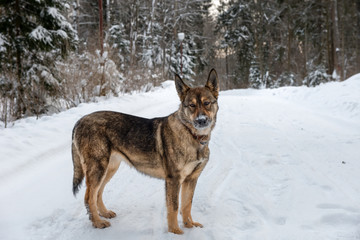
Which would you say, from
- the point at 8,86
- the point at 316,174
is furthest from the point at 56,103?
the point at 316,174

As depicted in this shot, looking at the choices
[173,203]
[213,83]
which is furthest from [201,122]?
[173,203]

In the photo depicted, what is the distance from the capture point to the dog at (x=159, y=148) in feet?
9.99

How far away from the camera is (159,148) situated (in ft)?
10.6

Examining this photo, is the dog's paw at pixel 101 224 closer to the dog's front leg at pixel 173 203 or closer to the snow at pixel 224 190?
the snow at pixel 224 190

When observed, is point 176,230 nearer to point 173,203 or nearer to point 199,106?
point 173,203

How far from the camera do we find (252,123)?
26.5 ft

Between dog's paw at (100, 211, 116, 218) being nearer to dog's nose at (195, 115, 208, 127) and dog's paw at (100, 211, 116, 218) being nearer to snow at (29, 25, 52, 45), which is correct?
dog's nose at (195, 115, 208, 127)

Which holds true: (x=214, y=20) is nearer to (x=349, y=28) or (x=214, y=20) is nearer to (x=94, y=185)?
(x=349, y=28)

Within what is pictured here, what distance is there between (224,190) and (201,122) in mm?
1530

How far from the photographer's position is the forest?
28.1 feet

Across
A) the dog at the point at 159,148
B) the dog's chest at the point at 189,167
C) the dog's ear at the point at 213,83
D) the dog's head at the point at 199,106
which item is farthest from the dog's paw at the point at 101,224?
the dog's ear at the point at 213,83

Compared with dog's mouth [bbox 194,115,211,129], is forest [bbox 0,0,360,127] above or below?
above

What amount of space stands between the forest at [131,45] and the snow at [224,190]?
8.12 feet

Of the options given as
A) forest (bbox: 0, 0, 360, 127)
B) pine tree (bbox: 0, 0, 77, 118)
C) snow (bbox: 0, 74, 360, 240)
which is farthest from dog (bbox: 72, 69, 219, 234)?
pine tree (bbox: 0, 0, 77, 118)
